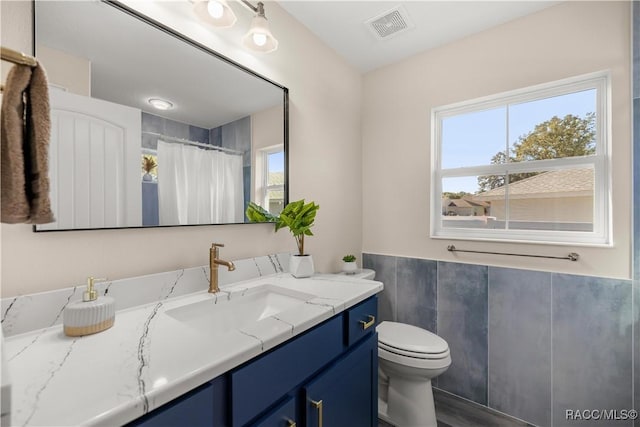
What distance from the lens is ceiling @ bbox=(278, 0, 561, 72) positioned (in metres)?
1.61

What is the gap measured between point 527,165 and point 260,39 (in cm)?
174

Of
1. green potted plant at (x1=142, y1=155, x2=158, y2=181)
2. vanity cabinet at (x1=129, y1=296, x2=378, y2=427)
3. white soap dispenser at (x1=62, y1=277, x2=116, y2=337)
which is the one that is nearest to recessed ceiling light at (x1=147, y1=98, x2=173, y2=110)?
green potted plant at (x1=142, y1=155, x2=158, y2=181)

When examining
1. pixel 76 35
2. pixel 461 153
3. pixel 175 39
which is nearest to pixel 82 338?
pixel 76 35

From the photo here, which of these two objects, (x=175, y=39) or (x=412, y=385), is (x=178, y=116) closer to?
(x=175, y=39)

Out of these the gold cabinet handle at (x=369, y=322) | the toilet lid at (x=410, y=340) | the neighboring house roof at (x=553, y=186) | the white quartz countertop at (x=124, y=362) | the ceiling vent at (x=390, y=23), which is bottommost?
the toilet lid at (x=410, y=340)

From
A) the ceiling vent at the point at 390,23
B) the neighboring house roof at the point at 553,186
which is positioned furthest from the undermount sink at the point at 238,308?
the ceiling vent at the point at 390,23

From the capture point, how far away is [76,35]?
91 centimetres

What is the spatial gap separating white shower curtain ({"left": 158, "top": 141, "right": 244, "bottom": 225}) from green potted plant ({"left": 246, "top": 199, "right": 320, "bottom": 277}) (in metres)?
0.11

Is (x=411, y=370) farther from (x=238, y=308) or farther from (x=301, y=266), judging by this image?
(x=238, y=308)

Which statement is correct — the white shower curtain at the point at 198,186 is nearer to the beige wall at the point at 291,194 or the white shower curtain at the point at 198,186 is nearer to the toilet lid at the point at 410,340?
the beige wall at the point at 291,194

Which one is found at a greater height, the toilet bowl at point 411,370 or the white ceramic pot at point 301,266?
the white ceramic pot at point 301,266

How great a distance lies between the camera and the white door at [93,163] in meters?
0.86

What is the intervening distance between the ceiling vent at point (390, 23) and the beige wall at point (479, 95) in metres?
0.35

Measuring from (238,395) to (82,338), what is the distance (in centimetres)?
46
